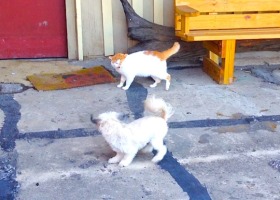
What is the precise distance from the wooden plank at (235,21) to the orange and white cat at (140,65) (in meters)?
0.47

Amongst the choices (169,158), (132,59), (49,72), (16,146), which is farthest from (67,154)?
(49,72)

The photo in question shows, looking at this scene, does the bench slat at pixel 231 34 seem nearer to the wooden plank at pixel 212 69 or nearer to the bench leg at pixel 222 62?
the bench leg at pixel 222 62

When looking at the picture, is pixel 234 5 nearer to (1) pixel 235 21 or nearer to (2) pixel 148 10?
(1) pixel 235 21

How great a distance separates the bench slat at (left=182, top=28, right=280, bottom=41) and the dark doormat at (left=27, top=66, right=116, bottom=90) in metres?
0.81

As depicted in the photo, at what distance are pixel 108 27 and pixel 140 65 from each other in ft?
3.65

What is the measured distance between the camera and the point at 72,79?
181 inches

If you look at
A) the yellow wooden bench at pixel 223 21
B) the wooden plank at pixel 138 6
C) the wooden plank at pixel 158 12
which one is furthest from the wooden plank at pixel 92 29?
the yellow wooden bench at pixel 223 21

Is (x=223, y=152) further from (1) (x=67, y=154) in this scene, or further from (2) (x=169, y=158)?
(1) (x=67, y=154)

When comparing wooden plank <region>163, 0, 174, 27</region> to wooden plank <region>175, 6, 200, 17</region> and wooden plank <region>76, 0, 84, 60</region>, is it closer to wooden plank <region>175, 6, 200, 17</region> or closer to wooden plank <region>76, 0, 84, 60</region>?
wooden plank <region>175, 6, 200, 17</region>

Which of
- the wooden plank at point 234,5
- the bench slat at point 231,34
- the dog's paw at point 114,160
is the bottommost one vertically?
the dog's paw at point 114,160

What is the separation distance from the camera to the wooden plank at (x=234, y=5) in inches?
185

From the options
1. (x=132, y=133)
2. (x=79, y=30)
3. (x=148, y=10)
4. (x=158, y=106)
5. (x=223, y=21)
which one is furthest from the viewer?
(x=148, y=10)

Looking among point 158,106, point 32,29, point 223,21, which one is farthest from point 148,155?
point 32,29

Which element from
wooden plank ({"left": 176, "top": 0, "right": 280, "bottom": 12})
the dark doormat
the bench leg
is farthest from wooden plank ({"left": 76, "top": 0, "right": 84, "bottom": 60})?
the bench leg
